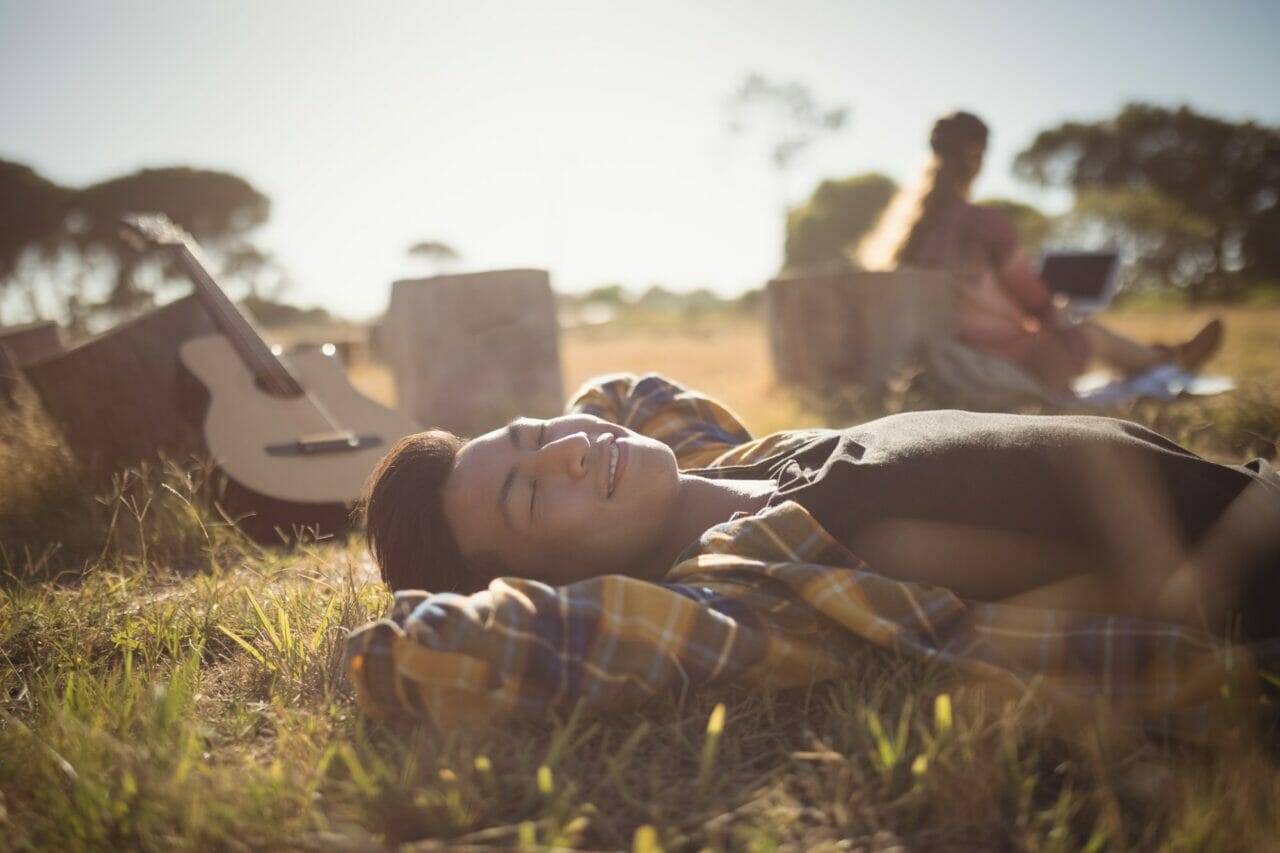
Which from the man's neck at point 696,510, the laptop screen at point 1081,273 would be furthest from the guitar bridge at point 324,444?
the laptop screen at point 1081,273

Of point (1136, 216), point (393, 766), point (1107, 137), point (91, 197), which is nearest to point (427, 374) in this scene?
point (393, 766)

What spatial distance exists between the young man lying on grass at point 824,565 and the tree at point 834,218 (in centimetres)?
2802

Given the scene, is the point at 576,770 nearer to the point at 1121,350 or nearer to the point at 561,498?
the point at 561,498

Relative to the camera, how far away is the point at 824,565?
66.7 inches

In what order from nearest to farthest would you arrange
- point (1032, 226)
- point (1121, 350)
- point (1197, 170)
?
point (1121, 350)
point (1197, 170)
point (1032, 226)

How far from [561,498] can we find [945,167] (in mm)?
4310

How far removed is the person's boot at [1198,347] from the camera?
199 inches

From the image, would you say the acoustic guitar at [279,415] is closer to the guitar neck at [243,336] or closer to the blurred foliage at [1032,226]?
the guitar neck at [243,336]

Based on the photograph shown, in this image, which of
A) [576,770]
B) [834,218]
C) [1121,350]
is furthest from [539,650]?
[834,218]

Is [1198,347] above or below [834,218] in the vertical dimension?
below

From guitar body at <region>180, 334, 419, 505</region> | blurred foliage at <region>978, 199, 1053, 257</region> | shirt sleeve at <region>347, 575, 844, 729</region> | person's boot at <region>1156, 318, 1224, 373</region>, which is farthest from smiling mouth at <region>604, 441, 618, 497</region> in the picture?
blurred foliage at <region>978, 199, 1053, 257</region>

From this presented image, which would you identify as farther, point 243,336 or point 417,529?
point 243,336

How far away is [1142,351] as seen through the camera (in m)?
5.24

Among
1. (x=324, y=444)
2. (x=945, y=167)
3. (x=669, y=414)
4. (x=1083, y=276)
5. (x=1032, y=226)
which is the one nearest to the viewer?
(x=669, y=414)
